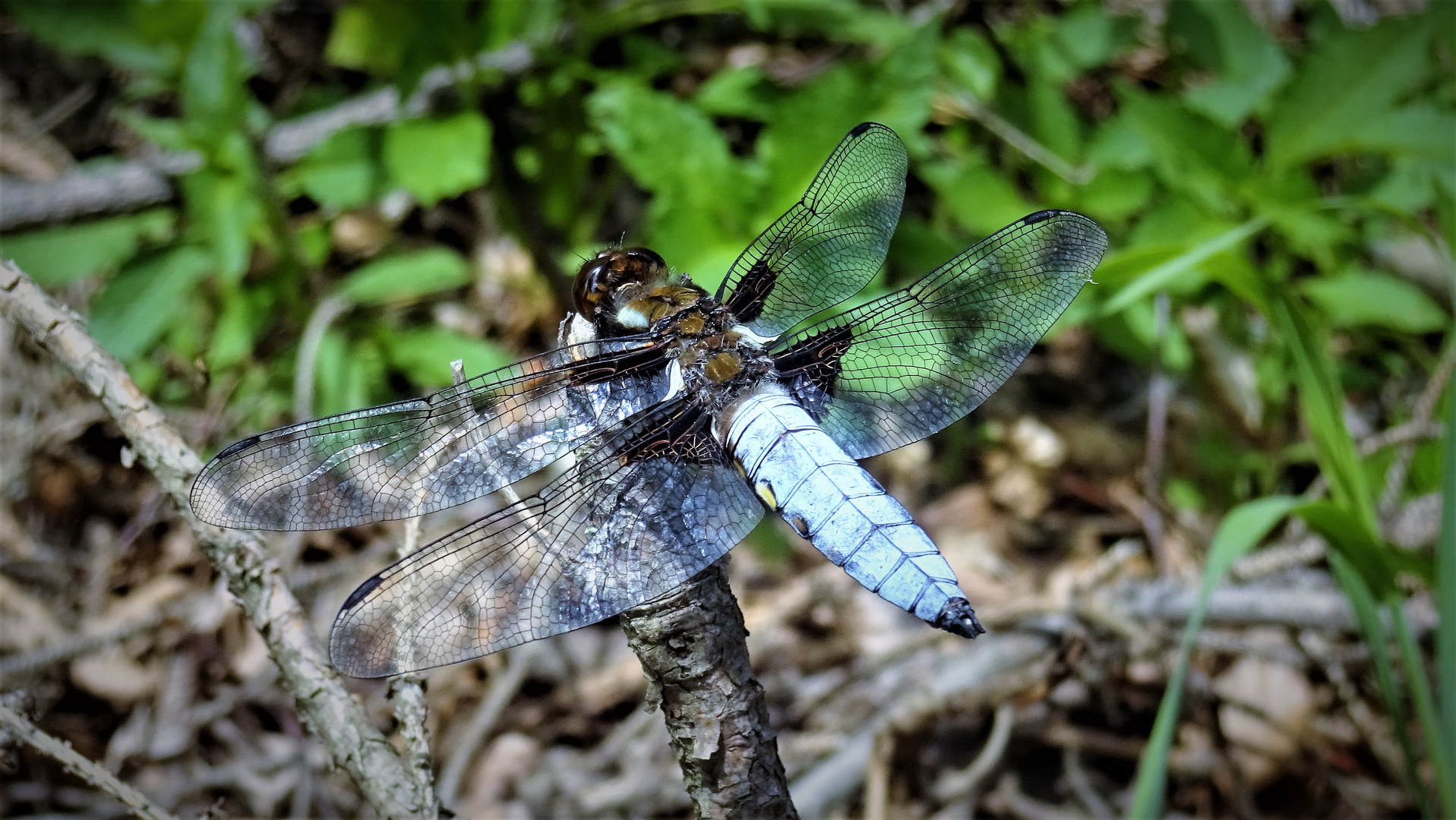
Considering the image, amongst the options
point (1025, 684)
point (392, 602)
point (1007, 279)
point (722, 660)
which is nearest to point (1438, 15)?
point (1007, 279)

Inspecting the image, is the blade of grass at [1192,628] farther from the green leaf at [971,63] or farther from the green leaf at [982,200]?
the green leaf at [971,63]

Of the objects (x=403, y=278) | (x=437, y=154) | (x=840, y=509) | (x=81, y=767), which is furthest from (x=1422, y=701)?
(x=403, y=278)

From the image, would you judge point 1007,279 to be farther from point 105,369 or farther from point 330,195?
point 330,195

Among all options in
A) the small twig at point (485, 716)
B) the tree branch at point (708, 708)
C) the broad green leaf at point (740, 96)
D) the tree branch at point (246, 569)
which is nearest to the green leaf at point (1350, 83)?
the broad green leaf at point (740, 96)

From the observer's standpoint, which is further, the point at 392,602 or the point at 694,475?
the point at 694,475

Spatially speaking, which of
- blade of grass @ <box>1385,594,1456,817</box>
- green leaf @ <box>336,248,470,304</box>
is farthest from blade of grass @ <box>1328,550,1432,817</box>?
green leaf @ <box>336,248,470,304</box>

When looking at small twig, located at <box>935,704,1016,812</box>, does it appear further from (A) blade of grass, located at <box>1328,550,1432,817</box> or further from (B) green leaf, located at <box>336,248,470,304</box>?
(B) green leaf, located at <box>336,248,470,304</box>
